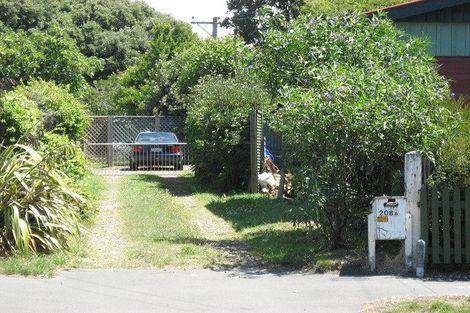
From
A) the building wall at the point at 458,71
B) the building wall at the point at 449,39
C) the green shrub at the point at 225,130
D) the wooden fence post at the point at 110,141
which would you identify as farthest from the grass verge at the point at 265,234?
the wooden fence post at the point at 110,141

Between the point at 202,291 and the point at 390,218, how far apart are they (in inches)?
105

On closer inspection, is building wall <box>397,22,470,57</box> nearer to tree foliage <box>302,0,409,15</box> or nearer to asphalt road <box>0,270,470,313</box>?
asphalt road <box>0,270,470,313</box>

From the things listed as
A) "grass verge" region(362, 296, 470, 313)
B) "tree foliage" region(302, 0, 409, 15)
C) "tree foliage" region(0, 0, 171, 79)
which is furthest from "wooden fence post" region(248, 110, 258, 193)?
"tree foliage" region(0, 0, 171, 79)

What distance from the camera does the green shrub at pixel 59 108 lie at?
1809 cm

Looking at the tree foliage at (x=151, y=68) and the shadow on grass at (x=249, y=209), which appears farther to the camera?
the tree foliage at (x=151, y=68)

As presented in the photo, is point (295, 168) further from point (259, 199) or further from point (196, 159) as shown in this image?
point (196, 159)

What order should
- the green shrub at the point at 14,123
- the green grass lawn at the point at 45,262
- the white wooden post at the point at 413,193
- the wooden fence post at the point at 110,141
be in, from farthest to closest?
the wooden fence post at the point at 110,141, the green shrub at the point at 14,123, the white wooden post at the point at 413,193, the green grass lawn at the point at 45,262

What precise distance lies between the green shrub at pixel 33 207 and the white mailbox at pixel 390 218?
4282 millimetres

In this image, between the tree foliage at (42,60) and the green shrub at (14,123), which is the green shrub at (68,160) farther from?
the tree foliage at (42,60)

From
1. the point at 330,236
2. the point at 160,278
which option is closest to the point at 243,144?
the point at 330,236

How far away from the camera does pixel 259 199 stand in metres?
17.2

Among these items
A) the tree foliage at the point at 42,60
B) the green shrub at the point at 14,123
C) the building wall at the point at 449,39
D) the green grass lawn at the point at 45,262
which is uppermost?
the tree foliage at the point at 42,60

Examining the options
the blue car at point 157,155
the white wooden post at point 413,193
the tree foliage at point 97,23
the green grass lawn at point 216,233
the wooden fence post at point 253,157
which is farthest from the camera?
the tree foliage at point 97,23

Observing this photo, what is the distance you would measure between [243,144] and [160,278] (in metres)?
9.67
